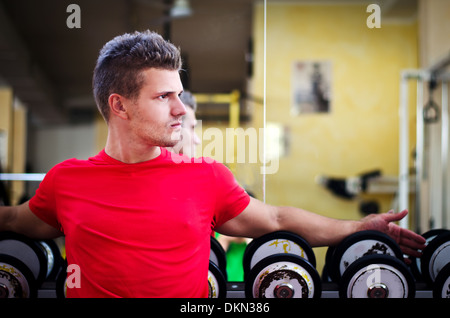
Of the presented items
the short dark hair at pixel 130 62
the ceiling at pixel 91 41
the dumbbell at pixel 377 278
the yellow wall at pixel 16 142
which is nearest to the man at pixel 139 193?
the short dark hair at pixel 130 62

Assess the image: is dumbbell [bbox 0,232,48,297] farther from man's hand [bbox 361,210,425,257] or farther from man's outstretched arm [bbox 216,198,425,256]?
man's hand [bbox 361,210,425,257]

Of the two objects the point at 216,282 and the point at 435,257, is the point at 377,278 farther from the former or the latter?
the point at 216,282

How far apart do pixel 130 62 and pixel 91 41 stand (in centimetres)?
42

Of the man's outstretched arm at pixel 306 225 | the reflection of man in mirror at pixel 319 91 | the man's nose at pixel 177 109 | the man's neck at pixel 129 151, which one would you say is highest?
the reflection of man in mirror at pixel 319 91

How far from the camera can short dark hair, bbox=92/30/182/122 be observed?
3.15 ft

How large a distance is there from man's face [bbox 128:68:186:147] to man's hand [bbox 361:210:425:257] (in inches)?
25.3

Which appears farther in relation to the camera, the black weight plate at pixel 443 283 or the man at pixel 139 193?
the black weight plate at pixel 443 283

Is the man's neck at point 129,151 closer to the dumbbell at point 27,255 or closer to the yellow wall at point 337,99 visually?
the dumbbell at point 27,255

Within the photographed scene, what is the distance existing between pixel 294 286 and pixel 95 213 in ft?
1.87

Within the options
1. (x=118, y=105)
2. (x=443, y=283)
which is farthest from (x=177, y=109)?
(x=443, y=283)

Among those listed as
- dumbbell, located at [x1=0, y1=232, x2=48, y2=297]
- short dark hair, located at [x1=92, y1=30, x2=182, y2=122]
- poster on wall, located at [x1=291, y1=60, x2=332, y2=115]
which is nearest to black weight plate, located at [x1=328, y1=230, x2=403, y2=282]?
short dark hair, located at [x1=92, y1=30, x2=182, y2=122]

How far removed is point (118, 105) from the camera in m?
1.00

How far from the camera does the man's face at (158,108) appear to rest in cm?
97

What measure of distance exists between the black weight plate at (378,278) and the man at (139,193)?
0.38 m
